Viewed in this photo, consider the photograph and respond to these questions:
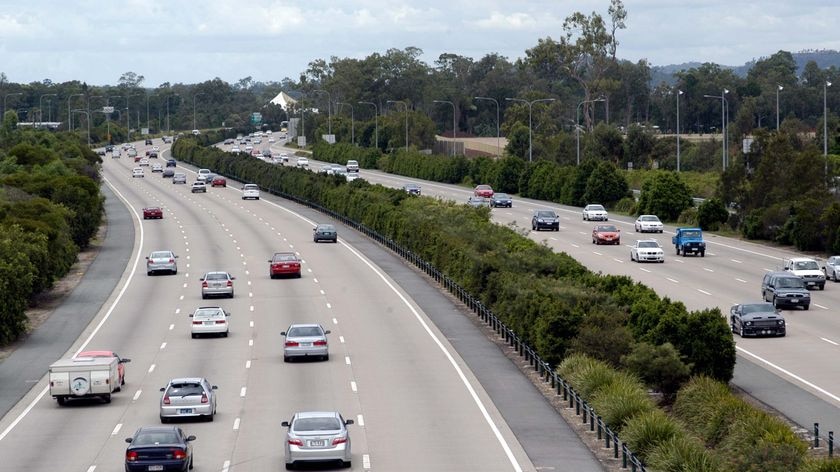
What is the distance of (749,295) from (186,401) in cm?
3360

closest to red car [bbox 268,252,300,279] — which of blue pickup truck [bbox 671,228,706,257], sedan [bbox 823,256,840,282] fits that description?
blue pickup truck [bbox 671,228,706,257]

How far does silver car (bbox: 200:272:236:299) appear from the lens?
208 feet

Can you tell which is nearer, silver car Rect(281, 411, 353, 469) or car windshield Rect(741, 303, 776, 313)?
silver car Rect(281, 411, 353, 469)

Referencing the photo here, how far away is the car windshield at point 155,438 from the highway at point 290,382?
5.26 feet

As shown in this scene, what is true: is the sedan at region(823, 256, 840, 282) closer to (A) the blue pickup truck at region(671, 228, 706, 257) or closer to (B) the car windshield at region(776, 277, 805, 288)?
(B) the car windshield at region(776, 277, 805, 288)

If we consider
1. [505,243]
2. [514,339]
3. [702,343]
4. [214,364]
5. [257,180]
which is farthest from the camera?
[257,180]

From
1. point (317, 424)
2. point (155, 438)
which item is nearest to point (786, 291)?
point (317, 424)

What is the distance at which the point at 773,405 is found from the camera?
38.2 meters

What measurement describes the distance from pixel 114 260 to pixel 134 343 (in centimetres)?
3256

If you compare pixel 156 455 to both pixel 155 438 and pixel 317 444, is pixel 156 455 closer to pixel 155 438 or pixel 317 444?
pixel 155 438

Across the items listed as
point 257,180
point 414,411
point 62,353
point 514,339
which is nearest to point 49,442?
point 414,411

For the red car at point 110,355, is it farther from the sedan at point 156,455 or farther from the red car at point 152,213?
the red car at point 152,213

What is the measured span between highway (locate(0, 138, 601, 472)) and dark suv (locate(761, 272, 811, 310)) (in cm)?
1372

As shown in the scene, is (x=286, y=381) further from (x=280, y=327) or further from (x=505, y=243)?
(x=505, y=243)
